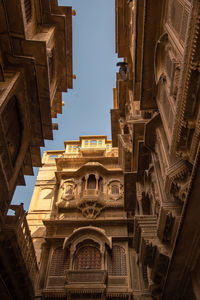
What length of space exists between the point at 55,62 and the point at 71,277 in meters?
11.3

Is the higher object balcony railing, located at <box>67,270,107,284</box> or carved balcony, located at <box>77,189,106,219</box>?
carved balcony, located at <box>77,189,106,219</box>

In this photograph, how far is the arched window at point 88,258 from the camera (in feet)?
43.1

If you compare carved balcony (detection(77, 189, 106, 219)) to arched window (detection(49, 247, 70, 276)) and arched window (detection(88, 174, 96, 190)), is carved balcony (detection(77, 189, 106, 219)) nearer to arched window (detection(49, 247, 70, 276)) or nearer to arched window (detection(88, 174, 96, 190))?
arched window (detection(88, 174, 96, 190))

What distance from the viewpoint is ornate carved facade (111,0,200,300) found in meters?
5.74

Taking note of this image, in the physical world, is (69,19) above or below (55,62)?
above

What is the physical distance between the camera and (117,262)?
44.7 feet

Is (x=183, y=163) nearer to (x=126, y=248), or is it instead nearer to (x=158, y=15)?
(x=158, y=15)

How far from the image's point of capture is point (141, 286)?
40.6 feet

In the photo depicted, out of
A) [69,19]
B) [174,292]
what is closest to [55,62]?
[69,19]

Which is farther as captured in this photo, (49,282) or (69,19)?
(69,19)

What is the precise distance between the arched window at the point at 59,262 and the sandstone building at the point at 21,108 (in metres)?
2.08

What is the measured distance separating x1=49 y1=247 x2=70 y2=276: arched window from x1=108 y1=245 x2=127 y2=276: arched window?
2442 mm

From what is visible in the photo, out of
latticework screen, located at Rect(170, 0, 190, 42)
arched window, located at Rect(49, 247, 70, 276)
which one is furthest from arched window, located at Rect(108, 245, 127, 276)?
latticework screen, located at Rect(170, 0, 190, 42)

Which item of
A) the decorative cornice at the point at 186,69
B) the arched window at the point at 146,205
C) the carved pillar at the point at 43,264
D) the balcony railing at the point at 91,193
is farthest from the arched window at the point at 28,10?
the carved pillar at the point at 43,264
